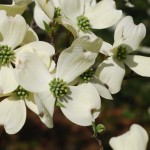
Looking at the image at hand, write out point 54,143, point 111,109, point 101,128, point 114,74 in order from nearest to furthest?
point 101,128 → point 114,74 → point 111,109 → point 54,143

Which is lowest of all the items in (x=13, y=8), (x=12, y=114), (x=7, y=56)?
(x=12, y=114)

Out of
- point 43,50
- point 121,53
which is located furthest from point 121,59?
point 43,50

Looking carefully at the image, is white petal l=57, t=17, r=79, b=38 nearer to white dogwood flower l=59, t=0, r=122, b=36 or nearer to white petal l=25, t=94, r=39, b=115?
white dogwood flower l=59, t=0, r=122, b=36

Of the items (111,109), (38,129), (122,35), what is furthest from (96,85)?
(38,129)

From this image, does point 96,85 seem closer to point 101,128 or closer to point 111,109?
point 101,128

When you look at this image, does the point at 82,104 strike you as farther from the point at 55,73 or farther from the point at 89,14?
the point at 89,14

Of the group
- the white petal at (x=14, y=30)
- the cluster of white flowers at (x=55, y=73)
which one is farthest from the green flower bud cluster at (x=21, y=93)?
the white petal at (x=14, y=30)

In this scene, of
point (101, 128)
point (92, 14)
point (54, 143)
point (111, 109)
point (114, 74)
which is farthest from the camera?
point (54, 143)
